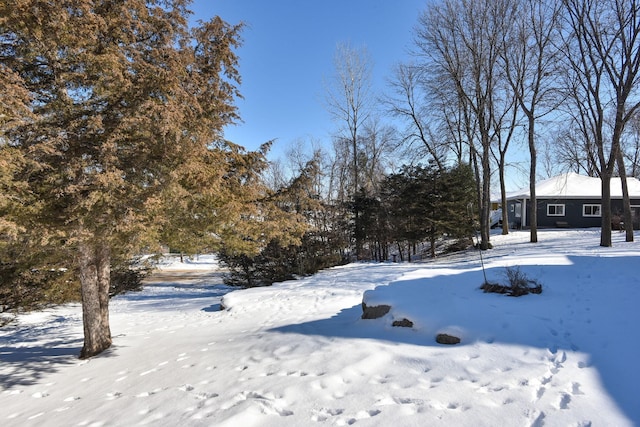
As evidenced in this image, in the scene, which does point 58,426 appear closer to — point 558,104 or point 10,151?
point 10,151

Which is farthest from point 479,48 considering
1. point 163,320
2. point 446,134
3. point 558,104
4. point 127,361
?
point 127,361

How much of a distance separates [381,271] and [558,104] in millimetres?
12664

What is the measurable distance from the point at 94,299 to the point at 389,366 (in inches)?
207

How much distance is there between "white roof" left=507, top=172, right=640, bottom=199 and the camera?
82.8 ft

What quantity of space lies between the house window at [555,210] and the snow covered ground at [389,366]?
21017mm

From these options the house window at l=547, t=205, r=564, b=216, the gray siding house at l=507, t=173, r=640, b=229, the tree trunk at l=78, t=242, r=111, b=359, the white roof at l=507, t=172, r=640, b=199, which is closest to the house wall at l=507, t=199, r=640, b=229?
the gray siding house at l=507, t=173, r=640, b=229

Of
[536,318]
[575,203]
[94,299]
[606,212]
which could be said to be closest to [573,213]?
[575,203]

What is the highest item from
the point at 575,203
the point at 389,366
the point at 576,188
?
the point at 576,188

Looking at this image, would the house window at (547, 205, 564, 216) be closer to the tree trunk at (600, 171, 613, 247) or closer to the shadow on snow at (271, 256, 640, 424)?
the tree trunk at (600, 171, 613, 247)

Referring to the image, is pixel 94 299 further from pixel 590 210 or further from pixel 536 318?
pixel 590 210

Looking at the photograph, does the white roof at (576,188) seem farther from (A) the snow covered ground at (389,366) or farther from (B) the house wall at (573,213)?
(A) the snow covered ground at (389,366)

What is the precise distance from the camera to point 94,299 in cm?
630

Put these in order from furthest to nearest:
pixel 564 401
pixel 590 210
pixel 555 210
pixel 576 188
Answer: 1. pixel 576 188
2. pixel 555 210
3. pixel 590 210
4. pixel 564 401

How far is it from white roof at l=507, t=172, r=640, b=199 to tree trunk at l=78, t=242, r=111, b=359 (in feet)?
89.7
